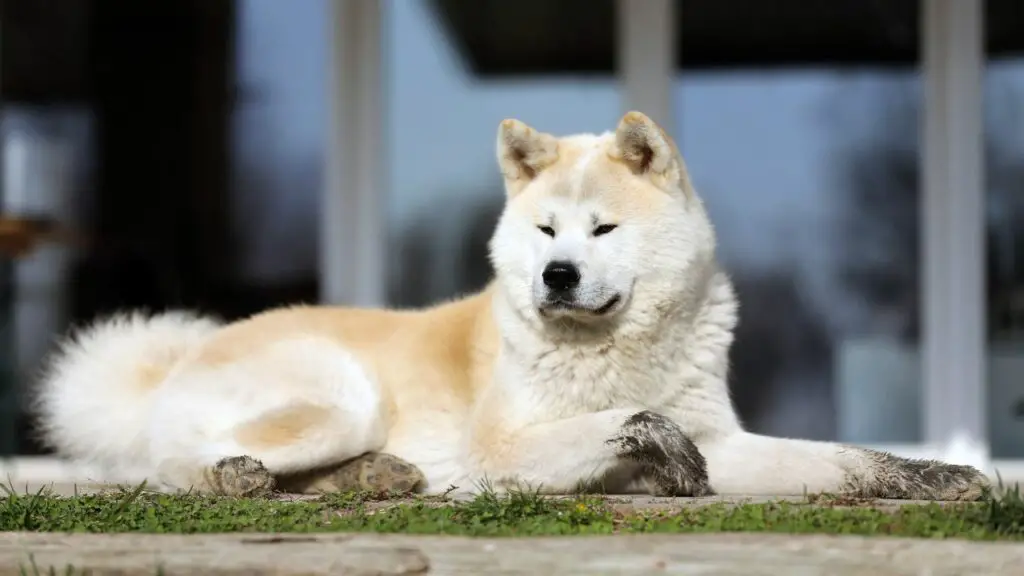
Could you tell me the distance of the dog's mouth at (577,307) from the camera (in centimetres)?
288

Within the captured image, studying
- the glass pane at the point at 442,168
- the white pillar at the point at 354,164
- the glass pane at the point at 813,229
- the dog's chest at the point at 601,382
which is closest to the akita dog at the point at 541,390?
the dog's chest at the point at 601,382

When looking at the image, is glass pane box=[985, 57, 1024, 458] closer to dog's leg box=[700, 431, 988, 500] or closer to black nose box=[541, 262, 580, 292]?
dog's leg box=[700, 431, 988, 500]

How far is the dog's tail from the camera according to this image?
345 cm

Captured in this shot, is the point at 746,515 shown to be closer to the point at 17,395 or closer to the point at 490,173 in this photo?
the point at 490,173

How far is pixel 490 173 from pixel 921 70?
204cm

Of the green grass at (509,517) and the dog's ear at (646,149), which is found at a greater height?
the dog's ear at (646,149)

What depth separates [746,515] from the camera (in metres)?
2.27

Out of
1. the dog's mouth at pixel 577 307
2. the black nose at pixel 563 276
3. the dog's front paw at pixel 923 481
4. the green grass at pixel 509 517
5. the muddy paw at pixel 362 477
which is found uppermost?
the black nose at pixel 563 276

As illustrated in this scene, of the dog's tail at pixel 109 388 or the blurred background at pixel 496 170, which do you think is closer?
the dog's tail at pixel 109 388

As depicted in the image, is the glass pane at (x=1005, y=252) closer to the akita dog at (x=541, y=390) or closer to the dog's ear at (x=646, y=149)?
the akita dog at (x=541, y=390)

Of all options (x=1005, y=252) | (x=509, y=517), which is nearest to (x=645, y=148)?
(x=509, y=517)

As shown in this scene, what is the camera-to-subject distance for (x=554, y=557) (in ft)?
6.33

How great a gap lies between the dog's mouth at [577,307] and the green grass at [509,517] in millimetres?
513

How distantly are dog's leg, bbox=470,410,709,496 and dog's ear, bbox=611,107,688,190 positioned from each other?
668mm
